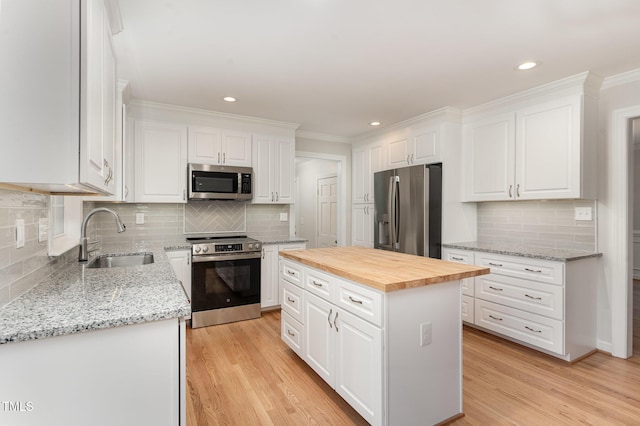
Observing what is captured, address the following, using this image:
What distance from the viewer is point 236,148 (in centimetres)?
390

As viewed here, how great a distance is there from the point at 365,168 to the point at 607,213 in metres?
2.78

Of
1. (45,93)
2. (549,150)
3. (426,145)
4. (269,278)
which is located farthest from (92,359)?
(426,145)

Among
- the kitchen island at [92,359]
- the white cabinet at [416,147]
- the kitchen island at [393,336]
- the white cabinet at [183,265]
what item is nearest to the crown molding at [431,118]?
the white cabinet at [416,147]

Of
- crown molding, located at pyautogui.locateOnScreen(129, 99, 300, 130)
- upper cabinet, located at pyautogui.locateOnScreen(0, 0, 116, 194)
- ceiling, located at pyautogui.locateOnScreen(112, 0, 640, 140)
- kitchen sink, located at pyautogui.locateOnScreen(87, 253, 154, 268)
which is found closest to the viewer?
upper cabinet, located at pyautogui.locateOnScreen(0, 0, 116, 194)

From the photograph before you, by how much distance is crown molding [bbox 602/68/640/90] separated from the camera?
2.65 m

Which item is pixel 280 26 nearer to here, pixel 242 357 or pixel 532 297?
pixel 242 357

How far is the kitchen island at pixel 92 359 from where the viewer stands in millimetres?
978

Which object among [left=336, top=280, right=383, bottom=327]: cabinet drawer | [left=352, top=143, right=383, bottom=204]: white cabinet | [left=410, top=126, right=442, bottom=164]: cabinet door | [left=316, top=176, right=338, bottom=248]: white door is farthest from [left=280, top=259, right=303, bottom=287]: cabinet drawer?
[left=316, top=176, right=338, bottom=248]: white door

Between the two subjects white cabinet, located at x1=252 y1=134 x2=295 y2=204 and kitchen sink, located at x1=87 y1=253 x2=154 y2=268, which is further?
white cabinet, located at x1=252 y1=134 x2=295 y2=204

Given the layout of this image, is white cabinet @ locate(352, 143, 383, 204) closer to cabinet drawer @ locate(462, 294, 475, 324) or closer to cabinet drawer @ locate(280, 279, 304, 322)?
cabinet drawer @ locate(462, 294, 475, 324)

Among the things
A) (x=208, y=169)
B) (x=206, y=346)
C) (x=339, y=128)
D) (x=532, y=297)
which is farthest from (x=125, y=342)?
(x=339, y=128)

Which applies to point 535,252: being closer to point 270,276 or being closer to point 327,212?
point 270,276

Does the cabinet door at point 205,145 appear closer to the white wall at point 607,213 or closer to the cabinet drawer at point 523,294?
the cabinet drawer at point 523,294

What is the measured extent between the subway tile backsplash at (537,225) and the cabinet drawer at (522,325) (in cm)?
79
